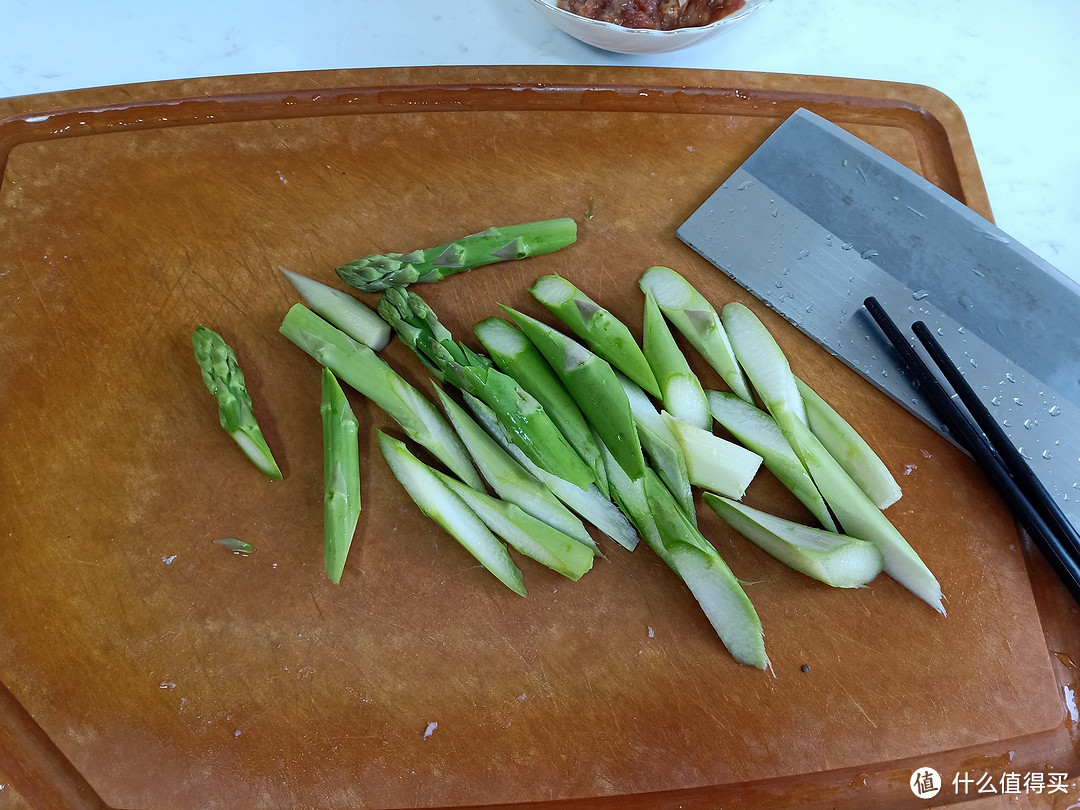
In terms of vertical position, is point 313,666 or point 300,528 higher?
point 300,528

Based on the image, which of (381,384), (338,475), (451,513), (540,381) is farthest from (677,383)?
(338,475)

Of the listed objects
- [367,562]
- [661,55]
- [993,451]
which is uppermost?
[661,55]

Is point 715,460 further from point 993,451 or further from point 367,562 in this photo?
point 367,562

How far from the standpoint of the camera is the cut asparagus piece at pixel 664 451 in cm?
201

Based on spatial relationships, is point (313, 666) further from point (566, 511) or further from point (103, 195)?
point (103, 195)

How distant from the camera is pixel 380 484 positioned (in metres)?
2.08

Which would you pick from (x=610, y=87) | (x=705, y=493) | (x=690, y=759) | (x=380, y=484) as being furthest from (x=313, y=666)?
(x=610, y=87)

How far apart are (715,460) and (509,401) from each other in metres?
0.59

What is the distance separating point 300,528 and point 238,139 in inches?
50.8

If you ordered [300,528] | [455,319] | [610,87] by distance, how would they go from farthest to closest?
1. [610,87]
2. [455,319]
3. [300,528]

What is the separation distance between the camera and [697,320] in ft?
7.06

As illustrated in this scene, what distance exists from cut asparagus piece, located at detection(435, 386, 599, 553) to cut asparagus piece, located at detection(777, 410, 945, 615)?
0.65 metres

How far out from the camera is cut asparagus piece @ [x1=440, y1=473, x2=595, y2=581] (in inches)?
76.5

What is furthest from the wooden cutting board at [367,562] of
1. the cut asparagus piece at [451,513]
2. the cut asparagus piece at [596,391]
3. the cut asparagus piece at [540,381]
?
the cut asparagus piece at [596,391]
